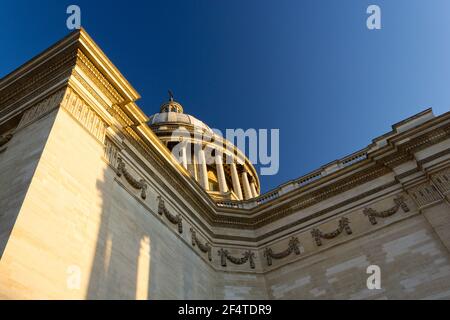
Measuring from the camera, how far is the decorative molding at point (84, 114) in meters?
12.7

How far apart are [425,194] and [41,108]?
46.9 feet

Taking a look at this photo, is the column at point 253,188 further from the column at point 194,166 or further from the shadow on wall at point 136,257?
the shadow on wall at point 136,257

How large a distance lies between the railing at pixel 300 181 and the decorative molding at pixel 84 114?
28.8ft

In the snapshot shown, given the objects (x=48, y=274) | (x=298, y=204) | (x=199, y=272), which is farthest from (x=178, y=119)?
(x=48, y=274)

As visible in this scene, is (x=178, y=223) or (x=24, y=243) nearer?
(x=24, y=243)

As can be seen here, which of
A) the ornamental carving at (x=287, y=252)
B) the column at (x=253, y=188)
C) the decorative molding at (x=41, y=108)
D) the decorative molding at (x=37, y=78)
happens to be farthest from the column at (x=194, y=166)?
the decorative molding at (x=41, y=108)

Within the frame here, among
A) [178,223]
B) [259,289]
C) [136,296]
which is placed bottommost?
[136,296]

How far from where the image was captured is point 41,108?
12.9m

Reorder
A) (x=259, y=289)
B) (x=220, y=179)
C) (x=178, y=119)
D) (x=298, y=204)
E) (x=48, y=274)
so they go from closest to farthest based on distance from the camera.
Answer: (x=48, y=274)
(x=259, y=289)
(x=298, y=204)
(x=220, y=179)
(x=178, y=119)

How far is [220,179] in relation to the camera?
3434 centimetres

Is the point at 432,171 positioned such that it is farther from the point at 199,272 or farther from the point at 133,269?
the point at 133,269

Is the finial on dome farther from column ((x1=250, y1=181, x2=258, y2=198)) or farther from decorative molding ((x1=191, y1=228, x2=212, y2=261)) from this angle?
decorative molding ((x1=191, y1=228, x2=212, y2=261))

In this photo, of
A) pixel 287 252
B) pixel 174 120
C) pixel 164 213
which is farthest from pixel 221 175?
pixel 164 213
